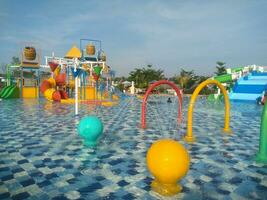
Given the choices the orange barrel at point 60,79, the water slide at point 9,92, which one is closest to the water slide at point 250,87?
the orange barrel at point 60,79

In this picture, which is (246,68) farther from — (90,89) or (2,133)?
(2,133)

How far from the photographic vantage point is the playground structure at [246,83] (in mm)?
20719

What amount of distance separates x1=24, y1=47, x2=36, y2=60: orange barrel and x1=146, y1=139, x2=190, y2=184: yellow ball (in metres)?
21.0

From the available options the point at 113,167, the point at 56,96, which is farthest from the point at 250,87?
the point at 113,167

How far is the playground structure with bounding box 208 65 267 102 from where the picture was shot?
68.0 ft

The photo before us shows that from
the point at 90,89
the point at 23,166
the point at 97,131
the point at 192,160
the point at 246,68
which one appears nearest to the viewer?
the point at 23,166

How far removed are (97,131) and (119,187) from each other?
237 cm

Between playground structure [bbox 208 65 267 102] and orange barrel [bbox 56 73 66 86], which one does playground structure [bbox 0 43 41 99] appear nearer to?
orange barrel [bbox 56 73 66 86]

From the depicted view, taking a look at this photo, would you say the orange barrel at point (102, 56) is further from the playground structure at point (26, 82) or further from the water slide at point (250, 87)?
the water slide at point (250, 87)

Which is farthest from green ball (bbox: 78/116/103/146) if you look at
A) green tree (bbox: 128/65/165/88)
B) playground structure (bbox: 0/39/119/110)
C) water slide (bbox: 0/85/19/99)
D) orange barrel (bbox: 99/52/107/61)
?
green tree (bbox: 128/65/165/88)

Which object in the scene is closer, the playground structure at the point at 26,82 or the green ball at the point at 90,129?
the green ball at the point at 90,129

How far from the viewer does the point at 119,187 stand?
3924 millimetres

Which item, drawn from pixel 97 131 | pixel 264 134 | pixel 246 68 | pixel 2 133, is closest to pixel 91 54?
pixel 246 68

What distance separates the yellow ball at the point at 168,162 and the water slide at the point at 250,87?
59.5 ft
